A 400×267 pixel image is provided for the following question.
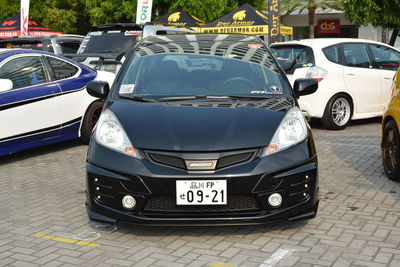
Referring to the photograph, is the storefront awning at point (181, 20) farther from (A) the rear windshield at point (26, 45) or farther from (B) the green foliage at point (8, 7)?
(B) the green foliage at point (8, 7)

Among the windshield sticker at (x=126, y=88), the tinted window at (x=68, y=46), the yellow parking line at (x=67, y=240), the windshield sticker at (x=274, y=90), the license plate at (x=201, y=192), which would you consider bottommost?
the yellow parking line at (x=67, y=240)

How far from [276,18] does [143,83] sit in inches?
414

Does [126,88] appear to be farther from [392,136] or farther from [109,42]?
[109,42]

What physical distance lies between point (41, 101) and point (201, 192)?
4.37 metres

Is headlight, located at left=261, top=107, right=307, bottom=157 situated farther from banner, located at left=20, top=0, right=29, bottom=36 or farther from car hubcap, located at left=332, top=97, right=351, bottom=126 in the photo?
banner, located at left=20, top=0, right=29, bottom=36

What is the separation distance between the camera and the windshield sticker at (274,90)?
16.6 ft

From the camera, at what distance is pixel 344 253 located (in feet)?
13.4

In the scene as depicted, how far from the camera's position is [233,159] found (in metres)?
4.19

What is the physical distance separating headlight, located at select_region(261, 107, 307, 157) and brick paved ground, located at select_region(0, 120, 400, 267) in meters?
0.70

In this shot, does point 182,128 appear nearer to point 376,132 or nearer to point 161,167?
point 161,167

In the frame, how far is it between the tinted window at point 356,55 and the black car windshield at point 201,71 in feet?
15.8

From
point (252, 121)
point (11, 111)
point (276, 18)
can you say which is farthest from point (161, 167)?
point (276, 18)

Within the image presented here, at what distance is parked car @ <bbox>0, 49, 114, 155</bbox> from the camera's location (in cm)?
743

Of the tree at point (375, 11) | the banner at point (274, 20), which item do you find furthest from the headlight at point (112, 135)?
the tree at point (375, 11)
